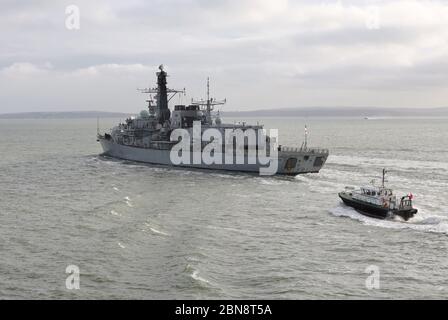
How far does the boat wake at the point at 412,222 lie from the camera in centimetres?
3747

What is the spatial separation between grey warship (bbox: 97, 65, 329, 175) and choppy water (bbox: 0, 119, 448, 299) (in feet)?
19.7

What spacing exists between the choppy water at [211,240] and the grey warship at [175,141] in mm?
5993

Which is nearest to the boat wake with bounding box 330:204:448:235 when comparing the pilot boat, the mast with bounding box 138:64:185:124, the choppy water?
the choppy water

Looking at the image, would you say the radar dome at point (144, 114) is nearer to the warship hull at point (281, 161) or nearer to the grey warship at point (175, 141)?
the grey warship at point (175, 141)

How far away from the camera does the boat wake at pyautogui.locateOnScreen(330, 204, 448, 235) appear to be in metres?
37.5

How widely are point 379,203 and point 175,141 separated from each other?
136ft

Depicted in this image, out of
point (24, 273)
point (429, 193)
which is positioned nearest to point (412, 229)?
point (429, 193)

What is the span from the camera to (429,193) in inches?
2046

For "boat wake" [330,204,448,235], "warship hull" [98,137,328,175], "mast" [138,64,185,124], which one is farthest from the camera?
"mast" [138,64,185,124]

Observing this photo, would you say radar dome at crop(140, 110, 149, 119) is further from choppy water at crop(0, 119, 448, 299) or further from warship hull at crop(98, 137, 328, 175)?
choppy water at crop(0, 119, 448, 299)

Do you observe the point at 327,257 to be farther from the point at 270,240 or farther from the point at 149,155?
the point at 149,155

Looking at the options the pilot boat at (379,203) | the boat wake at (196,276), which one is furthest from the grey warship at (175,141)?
the boat wake at (196,276)

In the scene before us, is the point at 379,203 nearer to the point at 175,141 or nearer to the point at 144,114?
the point at 175,141

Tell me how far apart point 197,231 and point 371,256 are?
12265 mm
